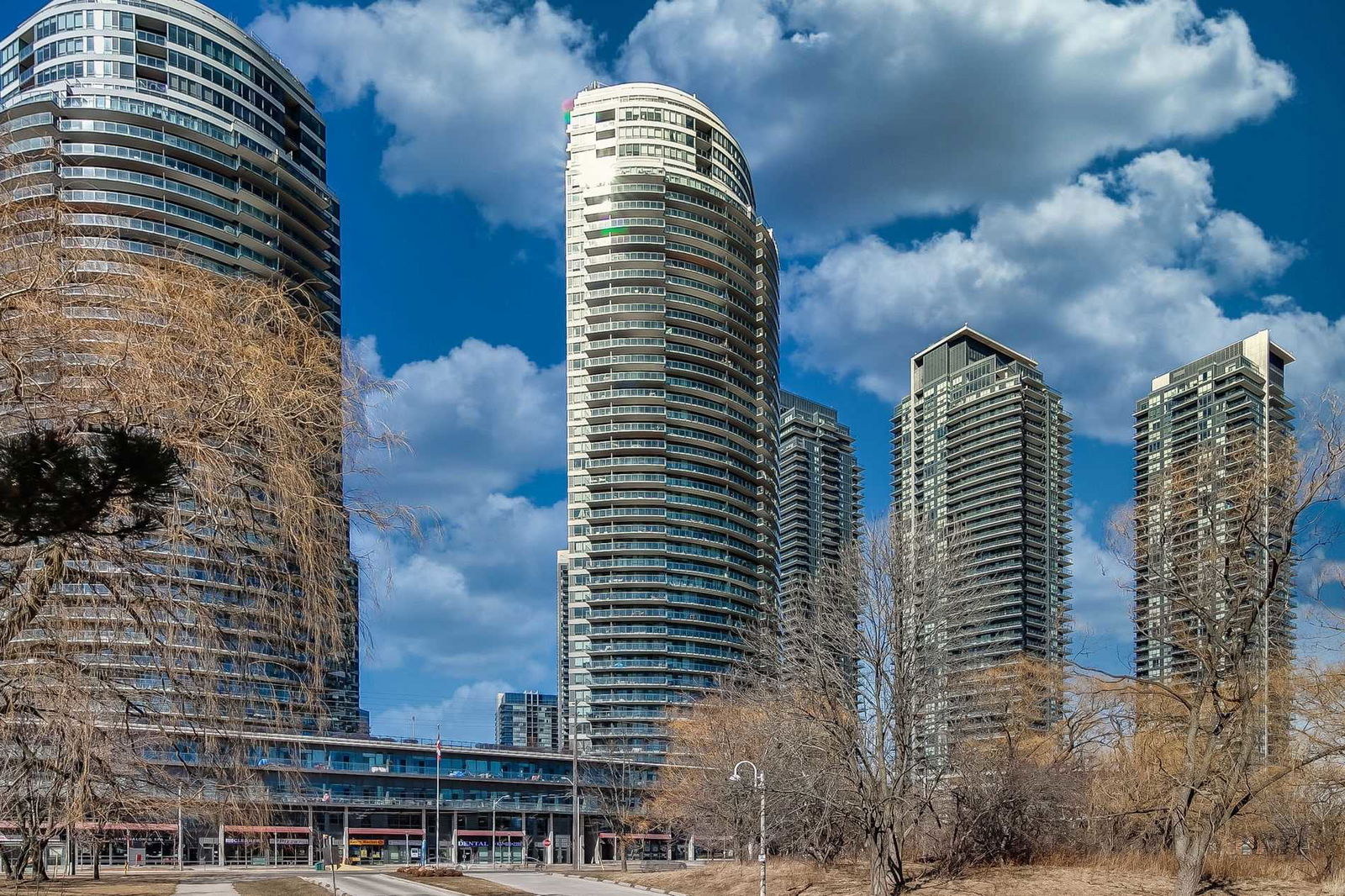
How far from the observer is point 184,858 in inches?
3644

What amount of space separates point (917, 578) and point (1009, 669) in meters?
25.1

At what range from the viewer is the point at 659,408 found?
5699 inches

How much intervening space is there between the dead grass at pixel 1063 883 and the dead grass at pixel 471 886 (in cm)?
945

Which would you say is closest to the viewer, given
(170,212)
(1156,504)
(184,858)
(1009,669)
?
(1156,504)

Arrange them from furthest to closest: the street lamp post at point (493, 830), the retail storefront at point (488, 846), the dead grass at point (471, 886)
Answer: the retail storefront at point (488, 846) < the street lamp post at point (493, 830) < the dead grass at point (471, 886)

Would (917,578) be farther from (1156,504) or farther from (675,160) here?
(675,160)

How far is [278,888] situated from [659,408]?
317 ft

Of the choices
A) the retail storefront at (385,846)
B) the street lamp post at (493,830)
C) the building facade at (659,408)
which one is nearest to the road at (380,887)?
the retail storefront at (385,846)

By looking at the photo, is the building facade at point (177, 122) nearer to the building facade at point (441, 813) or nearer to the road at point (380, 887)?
the building facade at point (441, 813)

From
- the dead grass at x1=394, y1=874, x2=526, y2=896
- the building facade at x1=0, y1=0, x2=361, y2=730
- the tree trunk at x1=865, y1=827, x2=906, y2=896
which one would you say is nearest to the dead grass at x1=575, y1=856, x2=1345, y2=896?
the tree trunk at x1=865, y1=827, x2=906, y2=896

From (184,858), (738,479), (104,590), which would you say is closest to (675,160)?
(738,479)

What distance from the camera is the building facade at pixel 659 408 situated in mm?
138125

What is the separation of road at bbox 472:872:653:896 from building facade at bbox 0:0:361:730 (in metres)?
Result: 51.8

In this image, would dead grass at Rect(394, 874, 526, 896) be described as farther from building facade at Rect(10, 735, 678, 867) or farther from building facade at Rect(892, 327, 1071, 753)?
building facade at Rect(892, 327, 1071, 753)
